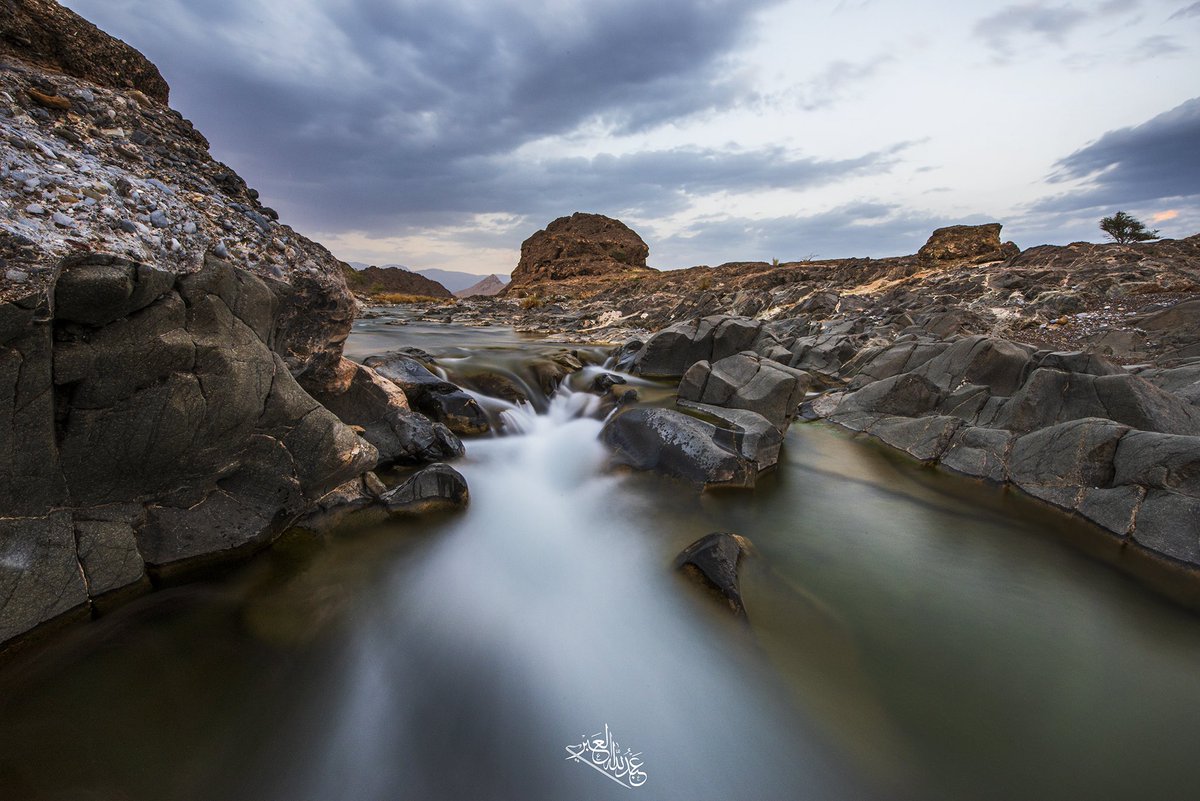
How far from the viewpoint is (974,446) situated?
9.12m

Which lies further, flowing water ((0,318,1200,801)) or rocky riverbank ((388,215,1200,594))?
rocky riverbank ((388,215,1200,594))

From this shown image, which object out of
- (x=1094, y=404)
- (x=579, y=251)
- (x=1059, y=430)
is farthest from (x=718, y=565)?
(x=579, y=251)

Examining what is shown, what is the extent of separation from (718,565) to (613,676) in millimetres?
1804

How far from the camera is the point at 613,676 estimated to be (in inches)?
175

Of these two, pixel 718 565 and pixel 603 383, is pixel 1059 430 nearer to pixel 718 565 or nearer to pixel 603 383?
pixel 718 565

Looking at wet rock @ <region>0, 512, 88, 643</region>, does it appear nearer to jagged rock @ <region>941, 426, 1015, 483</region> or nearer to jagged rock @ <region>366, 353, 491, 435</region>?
jagged rock @ <region>366, 353, 491, 435</region>

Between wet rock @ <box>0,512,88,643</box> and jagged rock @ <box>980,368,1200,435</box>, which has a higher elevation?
jagged rock @ <box>980,368,1200,435</box>

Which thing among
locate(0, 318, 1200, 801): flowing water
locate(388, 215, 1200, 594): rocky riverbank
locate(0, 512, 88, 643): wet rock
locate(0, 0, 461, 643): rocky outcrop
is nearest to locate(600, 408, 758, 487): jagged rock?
locate(388, 215, 1200, 594): rocky riverbank

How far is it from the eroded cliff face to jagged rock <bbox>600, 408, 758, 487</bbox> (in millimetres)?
4726

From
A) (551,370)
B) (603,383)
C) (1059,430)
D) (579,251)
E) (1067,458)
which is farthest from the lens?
(579,251)

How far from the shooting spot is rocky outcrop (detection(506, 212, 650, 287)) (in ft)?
250

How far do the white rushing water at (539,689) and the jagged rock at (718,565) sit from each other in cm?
25

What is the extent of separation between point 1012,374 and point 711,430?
7.63 m

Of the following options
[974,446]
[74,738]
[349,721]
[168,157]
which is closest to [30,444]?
[74,738]
